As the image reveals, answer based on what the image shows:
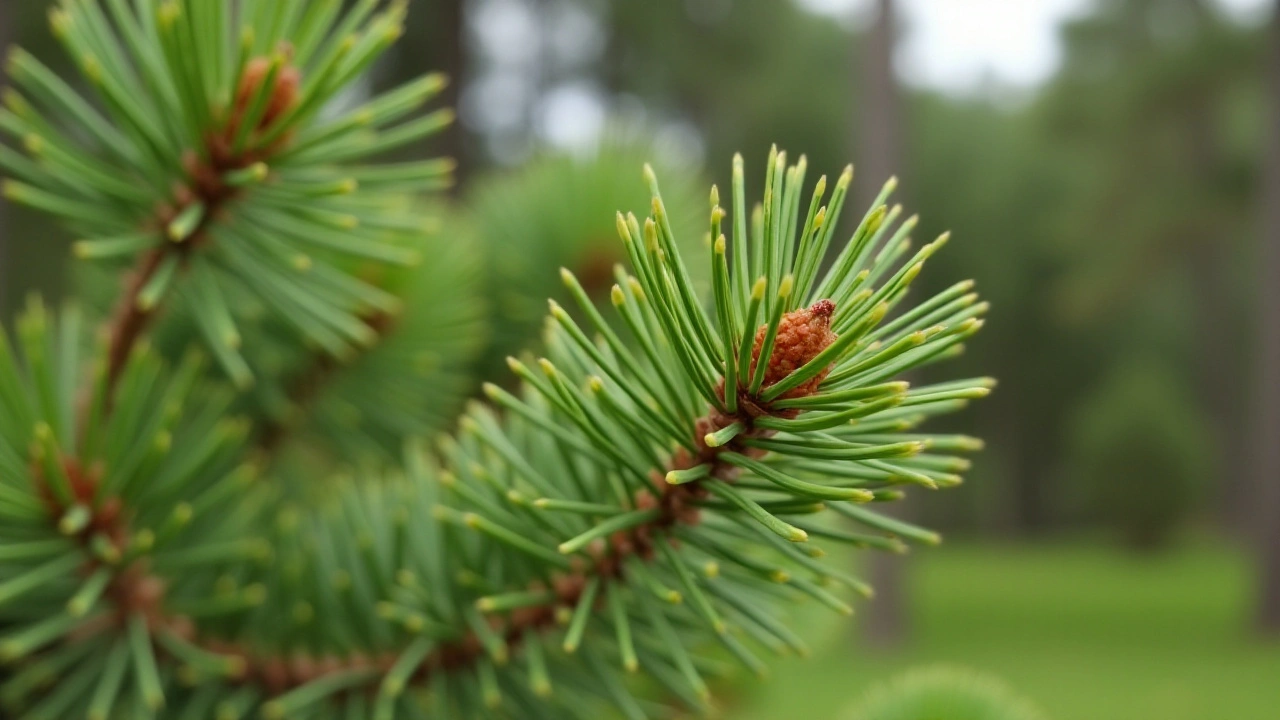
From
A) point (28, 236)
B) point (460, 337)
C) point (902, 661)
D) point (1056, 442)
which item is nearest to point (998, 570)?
point (1056, 442)

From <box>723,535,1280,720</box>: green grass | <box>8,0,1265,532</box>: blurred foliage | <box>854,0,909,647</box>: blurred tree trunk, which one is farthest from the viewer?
<box>8,0,1265,532</box>: blurred foliage

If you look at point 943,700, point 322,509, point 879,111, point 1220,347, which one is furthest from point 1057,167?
point 943,700

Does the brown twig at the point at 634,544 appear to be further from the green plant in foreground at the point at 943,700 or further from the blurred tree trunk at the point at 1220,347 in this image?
the blurred tree trunk at the point at 1220,347

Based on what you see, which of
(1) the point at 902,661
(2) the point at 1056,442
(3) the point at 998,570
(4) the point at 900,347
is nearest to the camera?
(4) the point at 900,347

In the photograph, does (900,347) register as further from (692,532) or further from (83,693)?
(83,693)

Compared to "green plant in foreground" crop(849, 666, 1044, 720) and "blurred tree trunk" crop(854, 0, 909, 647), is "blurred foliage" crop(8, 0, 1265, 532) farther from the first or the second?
"green plant in foreground" crop(849, 666, 1044, 720)

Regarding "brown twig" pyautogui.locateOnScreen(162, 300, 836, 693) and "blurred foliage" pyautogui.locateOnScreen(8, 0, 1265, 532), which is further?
"blurred foliage" pyautogui.locateOnScreen(8, 0, 1265, 532)

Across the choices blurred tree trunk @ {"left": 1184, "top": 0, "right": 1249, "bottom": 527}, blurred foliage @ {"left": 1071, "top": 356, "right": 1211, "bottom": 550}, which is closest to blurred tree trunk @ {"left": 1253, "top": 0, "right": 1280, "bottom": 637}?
blurred tree trunk @ {"left": 1184, "top": 0, "right": 1249, "bottom": 527}

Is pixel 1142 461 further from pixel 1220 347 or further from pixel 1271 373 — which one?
pixel 1271 373
